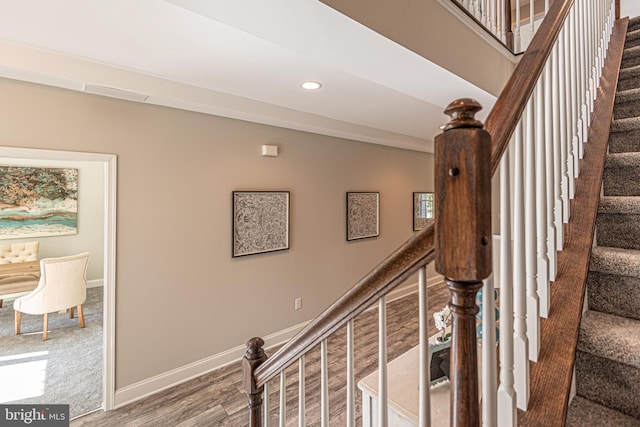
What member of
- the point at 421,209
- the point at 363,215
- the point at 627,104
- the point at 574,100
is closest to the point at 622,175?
the point at 574,100

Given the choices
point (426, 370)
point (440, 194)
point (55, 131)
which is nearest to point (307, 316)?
point (55, 131)

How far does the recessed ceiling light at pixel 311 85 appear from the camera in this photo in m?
2.43

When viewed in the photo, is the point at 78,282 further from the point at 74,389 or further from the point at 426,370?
the point at 426,370

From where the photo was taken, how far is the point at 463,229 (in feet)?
1.71

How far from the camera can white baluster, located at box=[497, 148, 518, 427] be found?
0.66 m

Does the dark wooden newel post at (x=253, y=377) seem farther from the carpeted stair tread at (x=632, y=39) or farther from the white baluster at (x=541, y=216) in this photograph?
the carpeted stair tread at (x=632, y=39)

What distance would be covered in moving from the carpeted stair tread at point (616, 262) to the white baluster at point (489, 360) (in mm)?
690

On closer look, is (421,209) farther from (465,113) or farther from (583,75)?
(465,113)

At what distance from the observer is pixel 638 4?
2840 mm

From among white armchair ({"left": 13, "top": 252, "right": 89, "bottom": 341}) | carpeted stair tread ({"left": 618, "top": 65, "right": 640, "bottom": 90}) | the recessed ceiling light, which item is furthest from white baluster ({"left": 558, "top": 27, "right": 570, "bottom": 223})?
white armchair ({"left": 13, "top": 252, "right": 89, "bottom": 341})

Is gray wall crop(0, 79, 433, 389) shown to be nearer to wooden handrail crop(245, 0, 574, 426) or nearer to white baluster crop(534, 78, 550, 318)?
wooden handrail crop(245, 0, 574, 426)

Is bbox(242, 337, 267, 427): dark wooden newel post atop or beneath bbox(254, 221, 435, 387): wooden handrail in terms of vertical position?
beneath

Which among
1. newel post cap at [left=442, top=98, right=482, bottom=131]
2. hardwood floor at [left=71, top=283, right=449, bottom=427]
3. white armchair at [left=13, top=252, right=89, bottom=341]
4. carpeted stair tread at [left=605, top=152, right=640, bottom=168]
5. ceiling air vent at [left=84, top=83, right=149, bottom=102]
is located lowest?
hardwood floor at [left=71, top=283, right=449, bottom=427]

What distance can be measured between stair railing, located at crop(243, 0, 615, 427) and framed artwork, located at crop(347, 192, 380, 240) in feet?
10.0
